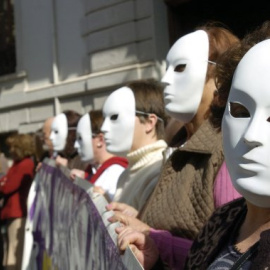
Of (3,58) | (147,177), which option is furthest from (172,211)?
(3,58)

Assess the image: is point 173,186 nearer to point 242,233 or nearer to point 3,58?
point 242,233

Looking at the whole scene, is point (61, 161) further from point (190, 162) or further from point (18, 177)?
point (190, 162)

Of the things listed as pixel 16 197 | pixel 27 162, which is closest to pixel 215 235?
pixel 16 197

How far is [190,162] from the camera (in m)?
2.43

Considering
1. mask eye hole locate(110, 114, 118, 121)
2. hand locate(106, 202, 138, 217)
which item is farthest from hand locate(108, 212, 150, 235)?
mask eye hole locate(110, 114, 118, 121)

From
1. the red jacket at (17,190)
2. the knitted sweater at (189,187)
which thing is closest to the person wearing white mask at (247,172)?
the knitted sweater at (189,187)

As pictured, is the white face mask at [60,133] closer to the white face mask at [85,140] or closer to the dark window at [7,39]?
the white face mask at [85,140]

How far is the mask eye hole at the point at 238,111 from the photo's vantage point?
1702 mm

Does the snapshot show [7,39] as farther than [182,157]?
Yes

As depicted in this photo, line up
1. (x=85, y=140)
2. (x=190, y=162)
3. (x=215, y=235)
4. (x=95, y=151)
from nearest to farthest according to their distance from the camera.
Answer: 1. (x=215, y=235)
2. (x=190, y=162)
3. (x=95, y=151)
4. (x=85, y=140)

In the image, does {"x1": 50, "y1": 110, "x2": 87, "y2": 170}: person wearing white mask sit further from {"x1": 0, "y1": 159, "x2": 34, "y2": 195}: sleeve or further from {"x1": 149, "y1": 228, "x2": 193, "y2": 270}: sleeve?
{"x1": 149, "y1": 228, "x2": 193, "y2": 270}: sleeve

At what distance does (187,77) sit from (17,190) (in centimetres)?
471

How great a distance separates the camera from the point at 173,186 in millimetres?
2455

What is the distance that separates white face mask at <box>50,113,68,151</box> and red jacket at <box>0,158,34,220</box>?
112 centimetres
